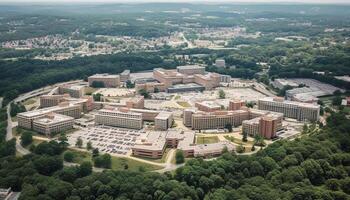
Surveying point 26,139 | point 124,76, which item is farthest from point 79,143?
point 124,76

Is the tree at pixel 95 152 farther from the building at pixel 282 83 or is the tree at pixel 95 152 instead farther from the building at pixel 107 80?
the building at pixel 282 83

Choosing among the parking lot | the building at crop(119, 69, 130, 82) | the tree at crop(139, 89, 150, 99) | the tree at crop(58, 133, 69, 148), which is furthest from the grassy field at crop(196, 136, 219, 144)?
the building at crop(119, 69, 130, 82)

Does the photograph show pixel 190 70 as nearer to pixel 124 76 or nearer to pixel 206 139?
pixel 124 76

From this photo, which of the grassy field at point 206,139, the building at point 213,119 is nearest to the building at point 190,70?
the building at point 213,119

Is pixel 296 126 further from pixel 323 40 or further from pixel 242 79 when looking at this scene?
pixel 323 40

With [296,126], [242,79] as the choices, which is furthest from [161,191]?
[242,79]
